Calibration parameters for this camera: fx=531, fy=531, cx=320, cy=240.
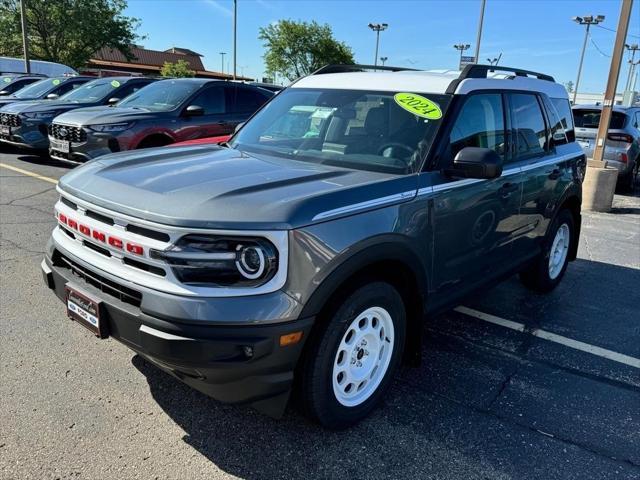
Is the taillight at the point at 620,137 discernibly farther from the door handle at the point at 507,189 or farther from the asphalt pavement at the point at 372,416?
the door handle at the point at 507,189

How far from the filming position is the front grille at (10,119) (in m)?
10.2

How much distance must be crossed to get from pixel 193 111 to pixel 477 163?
6.34 metres

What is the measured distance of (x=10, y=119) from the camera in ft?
33.9

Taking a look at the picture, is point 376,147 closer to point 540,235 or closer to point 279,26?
point 540,235

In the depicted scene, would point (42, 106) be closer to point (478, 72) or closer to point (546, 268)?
point (478, 72)

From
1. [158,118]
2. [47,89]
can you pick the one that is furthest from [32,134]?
[47,89]

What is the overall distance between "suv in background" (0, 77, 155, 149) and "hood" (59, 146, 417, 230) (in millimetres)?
7903

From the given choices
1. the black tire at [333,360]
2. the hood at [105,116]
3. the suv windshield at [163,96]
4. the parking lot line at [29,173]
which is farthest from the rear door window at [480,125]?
the parking lot line at [29,173]

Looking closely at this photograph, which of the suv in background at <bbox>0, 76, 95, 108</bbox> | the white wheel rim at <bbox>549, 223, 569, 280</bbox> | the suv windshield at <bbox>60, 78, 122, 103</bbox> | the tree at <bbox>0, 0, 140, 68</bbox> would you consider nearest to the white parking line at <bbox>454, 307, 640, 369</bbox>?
the white wheel rim at <bbox>549, 223, 569, 280</bbox>

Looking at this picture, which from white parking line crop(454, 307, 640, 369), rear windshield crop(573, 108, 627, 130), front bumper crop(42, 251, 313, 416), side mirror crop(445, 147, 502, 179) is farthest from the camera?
rear windshield crop(573, 108, 627, 130)

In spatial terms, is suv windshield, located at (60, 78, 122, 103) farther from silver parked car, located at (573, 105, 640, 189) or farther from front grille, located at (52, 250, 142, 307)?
silver parked car, located at (573, 105, 640, 189)

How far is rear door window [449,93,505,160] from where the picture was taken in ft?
11.0

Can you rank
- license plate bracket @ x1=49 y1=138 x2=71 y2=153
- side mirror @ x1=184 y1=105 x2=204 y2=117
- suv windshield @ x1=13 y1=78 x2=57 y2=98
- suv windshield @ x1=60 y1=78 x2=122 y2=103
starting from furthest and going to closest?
1. suv windshield @ x1=13 y1=78 x2=57 y2=98
2. suv windshield @ x1=60 y1=78 x2=122 y2=103
3. side mirror @ x1=184 y1=105 x2=204 y2=117
4. license plate bracket @ x1=49 y1=138 x2=71 y2=153

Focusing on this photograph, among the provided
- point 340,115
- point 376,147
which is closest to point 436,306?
point 376,147
